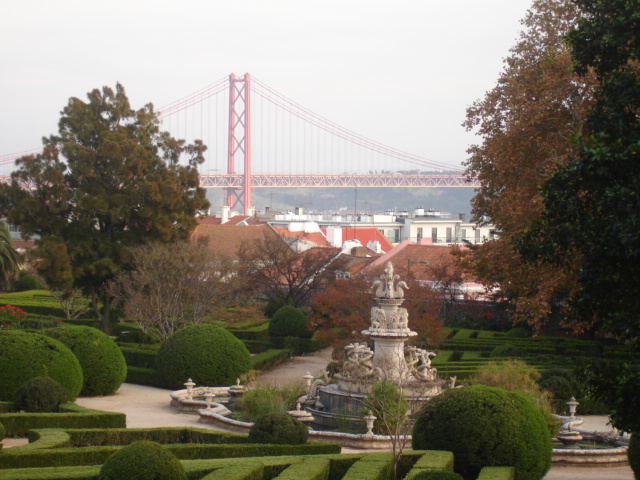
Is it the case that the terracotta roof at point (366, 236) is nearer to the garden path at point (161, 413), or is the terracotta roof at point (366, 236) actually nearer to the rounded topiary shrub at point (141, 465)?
the garden path at point (161, 413)

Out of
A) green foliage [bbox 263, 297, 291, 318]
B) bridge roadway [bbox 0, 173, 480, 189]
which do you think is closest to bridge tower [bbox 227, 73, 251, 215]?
bridge roadway [bbox 0, 173, 480, 189]

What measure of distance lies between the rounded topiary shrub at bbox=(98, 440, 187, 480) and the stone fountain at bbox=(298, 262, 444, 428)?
7.46 metres

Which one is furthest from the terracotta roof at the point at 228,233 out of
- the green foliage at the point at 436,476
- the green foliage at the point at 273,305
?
the green foliage at the point at 436,476

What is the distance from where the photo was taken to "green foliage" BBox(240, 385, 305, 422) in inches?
670

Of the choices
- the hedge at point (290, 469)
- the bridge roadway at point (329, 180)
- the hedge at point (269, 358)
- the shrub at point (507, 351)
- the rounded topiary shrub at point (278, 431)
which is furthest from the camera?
the bridge roadway at point (329, 180)

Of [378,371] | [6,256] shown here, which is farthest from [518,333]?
[6,256]

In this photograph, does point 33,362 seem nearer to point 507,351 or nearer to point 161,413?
point 161,413

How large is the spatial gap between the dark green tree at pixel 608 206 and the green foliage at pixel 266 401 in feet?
25.7

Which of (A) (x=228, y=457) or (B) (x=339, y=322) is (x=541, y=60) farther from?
(A) (x=228, y=457)

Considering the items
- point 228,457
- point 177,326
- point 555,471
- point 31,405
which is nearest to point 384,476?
point 228,457

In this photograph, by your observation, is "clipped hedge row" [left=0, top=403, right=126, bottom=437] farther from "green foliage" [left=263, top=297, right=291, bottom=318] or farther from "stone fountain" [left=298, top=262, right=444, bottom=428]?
"green foliage" [left=263, top=297, right=291, bottom=318]

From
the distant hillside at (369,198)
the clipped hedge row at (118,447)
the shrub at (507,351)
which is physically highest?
the distant hillside at (369,198)

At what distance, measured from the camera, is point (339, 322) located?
27.9 metres

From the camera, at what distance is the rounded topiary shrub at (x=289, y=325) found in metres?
30.5
